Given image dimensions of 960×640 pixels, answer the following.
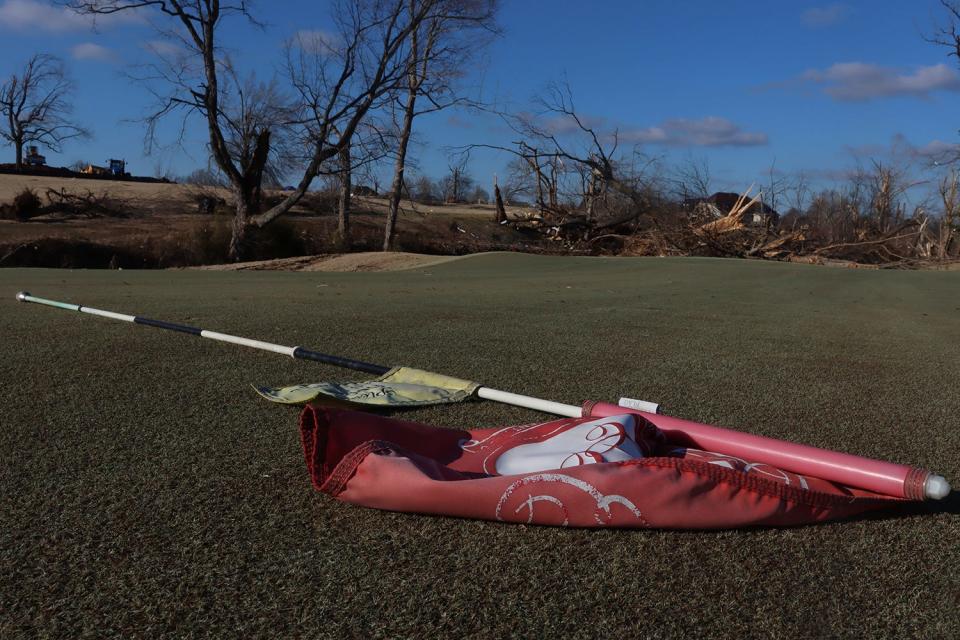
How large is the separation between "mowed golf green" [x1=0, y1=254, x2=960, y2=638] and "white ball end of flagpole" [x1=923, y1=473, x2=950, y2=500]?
0.41ft

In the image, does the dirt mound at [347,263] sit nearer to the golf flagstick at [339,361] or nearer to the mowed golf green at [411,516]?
the golf flagstick at [339,361]

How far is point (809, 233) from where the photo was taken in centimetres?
2698

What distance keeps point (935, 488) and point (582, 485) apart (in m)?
1.10

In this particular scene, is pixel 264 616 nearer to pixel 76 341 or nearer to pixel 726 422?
pixel 726 422

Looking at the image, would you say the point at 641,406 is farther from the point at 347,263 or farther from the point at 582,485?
the point at 347,263

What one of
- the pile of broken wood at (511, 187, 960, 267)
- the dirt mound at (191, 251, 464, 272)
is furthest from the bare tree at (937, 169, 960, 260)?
the dirt mound at (191, 251, 464, 272)

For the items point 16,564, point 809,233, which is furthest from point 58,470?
point 809,233

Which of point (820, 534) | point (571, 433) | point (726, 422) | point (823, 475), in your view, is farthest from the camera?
point (726, 422)

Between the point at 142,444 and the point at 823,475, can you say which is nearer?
the point at 823,475

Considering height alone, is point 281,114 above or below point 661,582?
above

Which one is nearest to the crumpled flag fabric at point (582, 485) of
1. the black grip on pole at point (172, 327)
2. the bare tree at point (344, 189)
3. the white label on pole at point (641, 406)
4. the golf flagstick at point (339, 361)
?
the white label on pole at point (641, 406)

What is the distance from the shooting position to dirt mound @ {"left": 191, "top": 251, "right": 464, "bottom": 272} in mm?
20625

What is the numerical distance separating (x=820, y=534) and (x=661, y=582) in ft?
2.11

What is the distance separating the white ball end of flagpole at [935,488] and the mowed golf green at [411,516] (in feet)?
0.41
